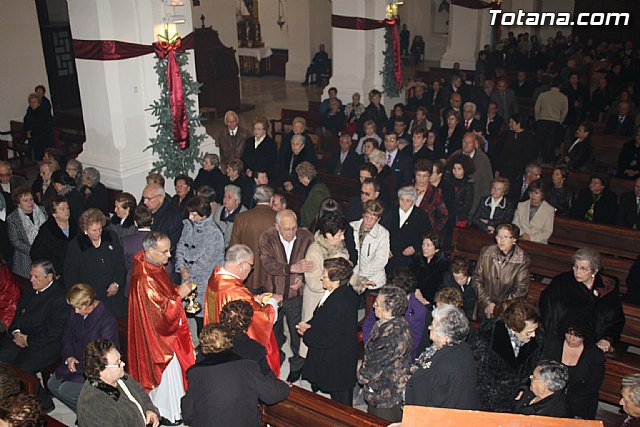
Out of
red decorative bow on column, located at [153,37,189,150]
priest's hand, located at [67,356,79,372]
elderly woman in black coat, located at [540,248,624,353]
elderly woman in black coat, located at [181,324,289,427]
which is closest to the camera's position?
elderly woman in black coat, located at [181,324,289,427]


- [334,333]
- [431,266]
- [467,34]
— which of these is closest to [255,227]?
[431,266]

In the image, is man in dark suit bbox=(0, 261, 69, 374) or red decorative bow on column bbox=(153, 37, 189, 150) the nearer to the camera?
man in dark suit bbox=(0, 261, 69, 374)

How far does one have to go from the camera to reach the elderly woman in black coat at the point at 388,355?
4.25 meters

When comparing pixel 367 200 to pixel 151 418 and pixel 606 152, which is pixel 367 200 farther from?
pixel 606 152

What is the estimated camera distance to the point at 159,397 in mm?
5254

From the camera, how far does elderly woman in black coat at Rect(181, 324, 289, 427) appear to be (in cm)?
370

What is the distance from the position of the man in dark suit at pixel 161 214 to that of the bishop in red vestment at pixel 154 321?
4.35 ft

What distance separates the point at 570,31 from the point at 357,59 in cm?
1544

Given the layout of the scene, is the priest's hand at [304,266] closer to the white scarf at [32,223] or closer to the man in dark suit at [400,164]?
the white scarf at [32,223]

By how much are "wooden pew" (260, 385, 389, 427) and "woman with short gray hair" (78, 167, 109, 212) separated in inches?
157

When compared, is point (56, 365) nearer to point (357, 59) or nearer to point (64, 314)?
point (64, 314)

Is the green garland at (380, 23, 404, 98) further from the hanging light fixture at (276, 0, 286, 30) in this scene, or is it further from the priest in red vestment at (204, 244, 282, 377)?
the hanging light fixture at (276, 0, 286, 30)

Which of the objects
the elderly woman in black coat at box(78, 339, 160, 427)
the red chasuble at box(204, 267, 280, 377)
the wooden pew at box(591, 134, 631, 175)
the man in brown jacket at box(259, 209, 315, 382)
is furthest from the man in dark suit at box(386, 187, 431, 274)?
the wooden pew at box(591, 134, 631, 175)

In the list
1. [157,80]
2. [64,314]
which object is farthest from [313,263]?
[157,80]
